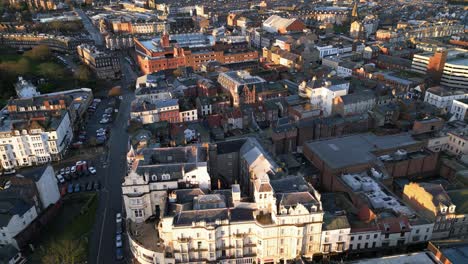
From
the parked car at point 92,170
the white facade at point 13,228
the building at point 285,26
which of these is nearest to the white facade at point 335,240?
the white facade at point 13,228

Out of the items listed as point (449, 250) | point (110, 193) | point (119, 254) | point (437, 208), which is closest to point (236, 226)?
point (119, 254)

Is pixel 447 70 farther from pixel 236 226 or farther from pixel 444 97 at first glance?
pixel 236 226

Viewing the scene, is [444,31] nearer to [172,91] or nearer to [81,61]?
[172,91]

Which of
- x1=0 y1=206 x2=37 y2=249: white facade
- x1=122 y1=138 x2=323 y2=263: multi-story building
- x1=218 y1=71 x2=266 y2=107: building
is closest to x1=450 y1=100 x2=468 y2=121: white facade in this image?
x1=218 y1=71 x2=266 y2=107: building

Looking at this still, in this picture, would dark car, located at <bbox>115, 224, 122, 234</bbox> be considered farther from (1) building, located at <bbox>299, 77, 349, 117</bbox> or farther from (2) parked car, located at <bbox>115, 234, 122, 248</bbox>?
(1) building, located at <bbox>299, 77, 349, 117</bbox>

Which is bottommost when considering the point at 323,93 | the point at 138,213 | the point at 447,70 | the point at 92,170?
the point at 92,170

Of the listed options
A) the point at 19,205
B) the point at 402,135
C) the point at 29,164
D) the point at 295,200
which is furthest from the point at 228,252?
the point at 29,164
